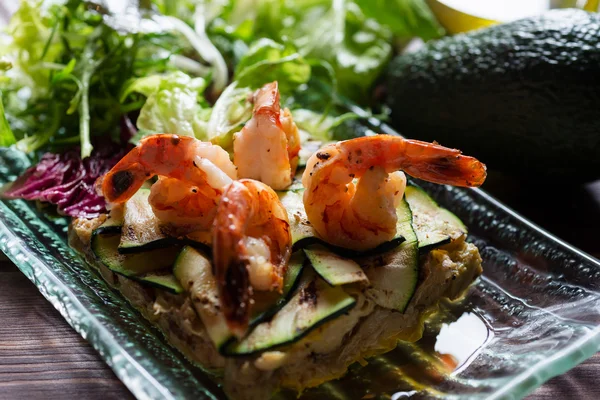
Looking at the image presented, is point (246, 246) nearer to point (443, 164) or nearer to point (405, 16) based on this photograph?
point (443, 164)

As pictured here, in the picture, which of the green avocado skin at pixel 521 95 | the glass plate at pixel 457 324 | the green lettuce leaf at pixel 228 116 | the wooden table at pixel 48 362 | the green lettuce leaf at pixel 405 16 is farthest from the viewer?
the green lettuce leaf at pixel 405 16

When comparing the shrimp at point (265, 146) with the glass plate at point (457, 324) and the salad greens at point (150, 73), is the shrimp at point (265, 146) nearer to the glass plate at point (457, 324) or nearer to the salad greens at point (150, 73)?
the salad greens at point (150, 73)

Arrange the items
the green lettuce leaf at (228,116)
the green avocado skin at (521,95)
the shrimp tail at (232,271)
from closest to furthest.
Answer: the shrimp tail at (232,271)
the green lettuce leaf at (228,116)
the green avocado skin at (521,95)

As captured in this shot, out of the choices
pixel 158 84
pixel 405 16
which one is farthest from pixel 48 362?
pixel 405 16

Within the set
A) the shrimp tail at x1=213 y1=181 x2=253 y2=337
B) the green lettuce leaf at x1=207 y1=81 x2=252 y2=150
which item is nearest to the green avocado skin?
the green lettuce leaf at x1=207 y1=81 x2=252 y2=150

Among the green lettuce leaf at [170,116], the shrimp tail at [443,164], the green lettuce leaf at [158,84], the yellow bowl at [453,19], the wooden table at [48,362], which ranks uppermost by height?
the shrimp tail at [443,164]

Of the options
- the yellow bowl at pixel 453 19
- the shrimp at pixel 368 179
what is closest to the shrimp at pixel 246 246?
the shrimp at pixel 368 179
